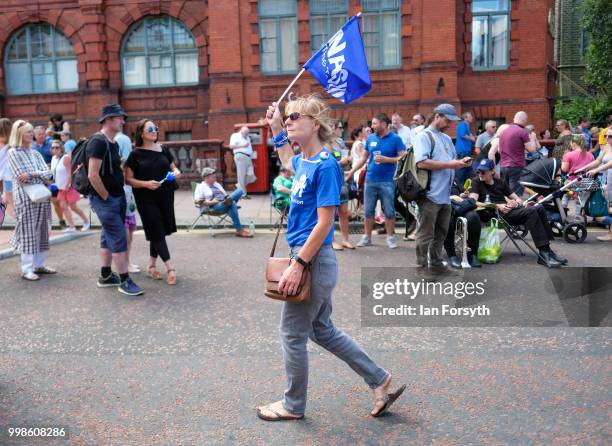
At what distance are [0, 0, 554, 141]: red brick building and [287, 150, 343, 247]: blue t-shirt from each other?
16.4 metres

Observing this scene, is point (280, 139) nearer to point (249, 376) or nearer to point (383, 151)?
point (249, 376)

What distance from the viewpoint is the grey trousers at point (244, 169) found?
51.9 ft

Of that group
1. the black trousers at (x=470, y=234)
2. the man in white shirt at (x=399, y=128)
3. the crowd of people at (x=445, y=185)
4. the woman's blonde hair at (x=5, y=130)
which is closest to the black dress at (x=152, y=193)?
the crowd of people at (x=445, y=185)

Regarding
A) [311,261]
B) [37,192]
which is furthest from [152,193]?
[311,261]

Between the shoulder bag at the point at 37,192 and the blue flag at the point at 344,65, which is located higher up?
the blue flag at the point at 344,65

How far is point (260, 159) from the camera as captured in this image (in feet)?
56.7

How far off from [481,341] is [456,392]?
118cm

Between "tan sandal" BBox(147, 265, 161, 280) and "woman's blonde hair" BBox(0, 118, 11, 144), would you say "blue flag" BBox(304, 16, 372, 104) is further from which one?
"woman's blonde hair" BBox(0, 118, 11, 144)

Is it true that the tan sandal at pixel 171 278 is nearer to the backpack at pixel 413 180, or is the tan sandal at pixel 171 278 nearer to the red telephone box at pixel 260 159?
the backpack at pixel 413 180

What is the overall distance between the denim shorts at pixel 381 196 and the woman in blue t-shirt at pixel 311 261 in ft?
18.3

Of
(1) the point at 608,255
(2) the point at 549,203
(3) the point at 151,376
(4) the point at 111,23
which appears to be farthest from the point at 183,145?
(3) the point at 151,376

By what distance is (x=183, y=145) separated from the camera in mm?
17750

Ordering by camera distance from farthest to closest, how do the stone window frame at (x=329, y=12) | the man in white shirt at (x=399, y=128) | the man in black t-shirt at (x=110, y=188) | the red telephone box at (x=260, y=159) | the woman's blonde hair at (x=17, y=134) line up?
the stone window frame at (x=329, y=12)
the red telephone box at (x=260, y=159)
the man in white shirt at (x=399, y=128)
the woman's blonde hair at (x=17, y=134)
the man in black t-shirt at (x=110, y=188)

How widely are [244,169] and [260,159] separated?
4.80 feet
